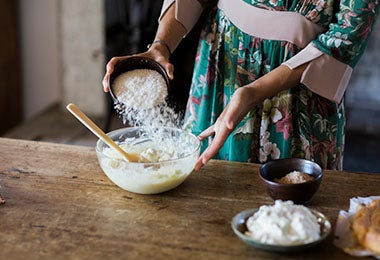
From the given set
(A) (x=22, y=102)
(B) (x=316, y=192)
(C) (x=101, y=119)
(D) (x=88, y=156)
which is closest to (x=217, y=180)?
(B) (x=316, y=192)

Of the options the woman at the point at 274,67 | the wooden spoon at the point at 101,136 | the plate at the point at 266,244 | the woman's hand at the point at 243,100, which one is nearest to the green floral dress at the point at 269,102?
the woman at the point at 274,67

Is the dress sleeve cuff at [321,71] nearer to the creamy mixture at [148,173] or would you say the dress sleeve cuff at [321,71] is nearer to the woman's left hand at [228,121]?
the woman's left hand at [228,121]

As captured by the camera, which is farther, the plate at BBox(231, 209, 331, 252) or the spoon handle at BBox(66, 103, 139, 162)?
the spoon handle at BBox(66, 103, 139, 162)

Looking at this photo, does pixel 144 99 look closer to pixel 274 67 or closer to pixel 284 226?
pixel 274 67

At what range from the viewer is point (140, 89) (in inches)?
63.5

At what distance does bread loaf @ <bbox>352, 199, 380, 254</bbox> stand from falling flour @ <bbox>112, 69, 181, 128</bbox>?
56cm

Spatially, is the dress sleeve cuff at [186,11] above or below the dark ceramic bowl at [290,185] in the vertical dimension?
above

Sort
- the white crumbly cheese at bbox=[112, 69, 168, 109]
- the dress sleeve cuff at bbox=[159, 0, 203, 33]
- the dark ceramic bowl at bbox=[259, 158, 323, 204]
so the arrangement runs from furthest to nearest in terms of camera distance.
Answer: the dress sleeve cuff at bbox=[159, 0, 203, 33]
the white crumbly cheese at bbox=[112, 69, 168, 109]
the dark ceramic bowl at bbox=[259, 158, 323, 204]

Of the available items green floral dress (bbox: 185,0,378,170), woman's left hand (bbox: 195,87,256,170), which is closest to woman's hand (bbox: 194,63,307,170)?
woman's left hand (bbox: 195,87,256,170)

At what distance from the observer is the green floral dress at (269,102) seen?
172 cm

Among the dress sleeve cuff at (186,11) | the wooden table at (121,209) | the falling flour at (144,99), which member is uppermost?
the dress sleeve cuff at (186,11)

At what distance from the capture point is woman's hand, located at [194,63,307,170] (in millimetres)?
1479

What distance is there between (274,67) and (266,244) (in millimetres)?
691

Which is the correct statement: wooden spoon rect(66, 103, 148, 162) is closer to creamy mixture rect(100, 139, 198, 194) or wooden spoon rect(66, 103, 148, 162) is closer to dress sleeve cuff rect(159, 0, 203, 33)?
creamy mixture rect(100, 139, 198, 194)
